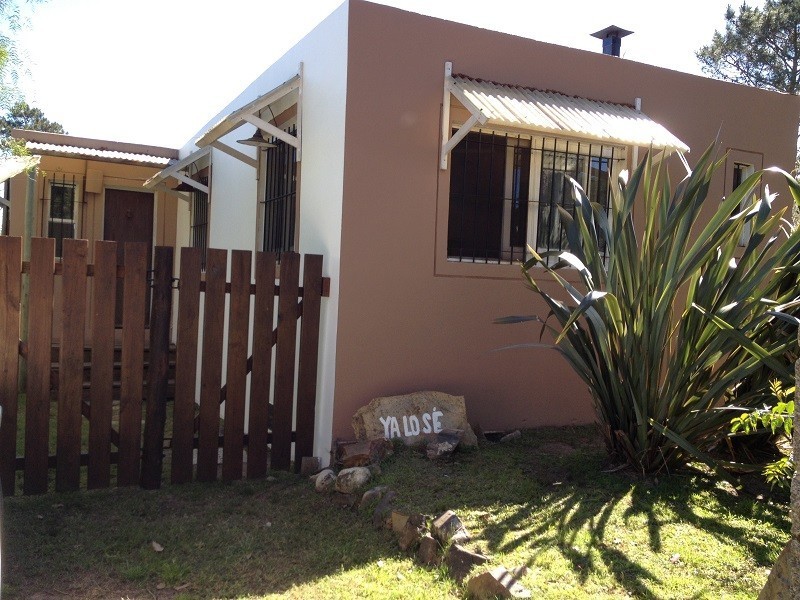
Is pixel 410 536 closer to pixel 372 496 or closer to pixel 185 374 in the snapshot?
pixel 372 496

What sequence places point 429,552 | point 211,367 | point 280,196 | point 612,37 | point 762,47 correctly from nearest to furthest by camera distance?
point 429,552
point 211,367
point 280,196
point 612,37
point 762,47

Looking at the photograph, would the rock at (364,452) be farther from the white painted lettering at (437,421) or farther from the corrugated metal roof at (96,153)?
the corrugated metal roof at (96,153)

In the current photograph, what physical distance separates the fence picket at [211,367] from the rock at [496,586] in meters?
2.69

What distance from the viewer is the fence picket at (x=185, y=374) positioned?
18.1 feet

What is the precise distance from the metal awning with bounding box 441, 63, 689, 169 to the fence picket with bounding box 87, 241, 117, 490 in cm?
271

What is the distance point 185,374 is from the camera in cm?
556

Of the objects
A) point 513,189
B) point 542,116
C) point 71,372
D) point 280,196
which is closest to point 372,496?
point 71,372

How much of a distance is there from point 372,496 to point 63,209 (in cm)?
874

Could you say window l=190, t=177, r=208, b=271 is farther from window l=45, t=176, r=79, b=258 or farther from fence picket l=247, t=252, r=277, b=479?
fence picket l=247, t=252, r=277, b=479

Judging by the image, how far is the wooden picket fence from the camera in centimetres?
506

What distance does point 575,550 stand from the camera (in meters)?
3.95

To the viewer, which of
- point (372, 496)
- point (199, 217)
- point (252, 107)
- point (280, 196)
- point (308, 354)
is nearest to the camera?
point (372, 496)

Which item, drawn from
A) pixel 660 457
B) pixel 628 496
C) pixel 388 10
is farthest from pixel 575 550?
pixel 388 10

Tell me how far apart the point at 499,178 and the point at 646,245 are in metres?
2.24
